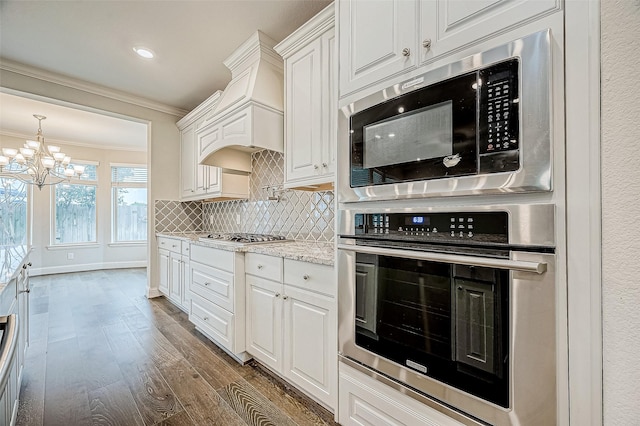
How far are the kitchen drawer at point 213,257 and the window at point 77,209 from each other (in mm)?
4784

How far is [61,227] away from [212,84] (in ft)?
16.1

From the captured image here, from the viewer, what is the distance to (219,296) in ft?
7.68

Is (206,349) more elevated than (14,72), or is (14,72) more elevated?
(14,72)

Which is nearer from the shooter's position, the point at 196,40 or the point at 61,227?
the point at 196,40

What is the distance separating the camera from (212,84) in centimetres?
336

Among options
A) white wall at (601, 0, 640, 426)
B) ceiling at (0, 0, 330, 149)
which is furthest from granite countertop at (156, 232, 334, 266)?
ceiling at (0, 0, 330, 149)

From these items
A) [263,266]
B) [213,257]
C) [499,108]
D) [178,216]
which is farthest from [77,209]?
[499,108]

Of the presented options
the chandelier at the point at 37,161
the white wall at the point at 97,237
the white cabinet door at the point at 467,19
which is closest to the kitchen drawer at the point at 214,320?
the white cabinet door at the point at 467,19

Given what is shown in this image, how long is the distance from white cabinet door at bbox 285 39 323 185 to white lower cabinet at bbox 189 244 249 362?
2.80 ft

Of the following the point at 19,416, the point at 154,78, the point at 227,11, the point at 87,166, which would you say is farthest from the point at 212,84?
the point at 87,166

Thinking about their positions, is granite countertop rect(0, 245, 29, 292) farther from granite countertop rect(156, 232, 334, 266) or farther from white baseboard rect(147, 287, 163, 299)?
white baseboard rect(147, 287, 163, 299)

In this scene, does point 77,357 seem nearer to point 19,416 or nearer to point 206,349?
point 19,416

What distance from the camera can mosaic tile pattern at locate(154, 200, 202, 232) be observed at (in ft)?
13.2

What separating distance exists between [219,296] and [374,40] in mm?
2122
